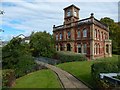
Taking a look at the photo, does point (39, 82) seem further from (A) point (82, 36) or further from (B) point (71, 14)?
(B) point (71, 14)

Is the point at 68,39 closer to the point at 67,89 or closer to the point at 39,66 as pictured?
the point at 39,66

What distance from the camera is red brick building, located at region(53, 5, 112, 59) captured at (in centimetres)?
3772

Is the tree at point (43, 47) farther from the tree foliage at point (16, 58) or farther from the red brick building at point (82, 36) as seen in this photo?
the tree foliage at point (16, 58)

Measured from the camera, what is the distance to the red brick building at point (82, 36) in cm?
3772

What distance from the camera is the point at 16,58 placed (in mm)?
24000

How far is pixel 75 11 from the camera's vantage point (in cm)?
4403

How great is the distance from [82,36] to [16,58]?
63.6 ft

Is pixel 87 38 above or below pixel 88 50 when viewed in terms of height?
above

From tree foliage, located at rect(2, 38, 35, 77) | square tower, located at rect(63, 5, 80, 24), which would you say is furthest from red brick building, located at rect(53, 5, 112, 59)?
tree foliage, located at rect(2, 38, 35, 77)

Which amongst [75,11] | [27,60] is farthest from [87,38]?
[27,60]

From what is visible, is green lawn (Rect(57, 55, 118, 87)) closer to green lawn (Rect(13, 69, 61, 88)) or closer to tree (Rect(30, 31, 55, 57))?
green lawn (Rect(13, 69, 61, 88))

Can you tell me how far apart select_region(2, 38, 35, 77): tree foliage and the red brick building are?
53.5 ft

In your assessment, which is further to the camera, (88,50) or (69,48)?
(69,48)

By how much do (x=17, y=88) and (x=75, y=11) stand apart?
1253 inches
